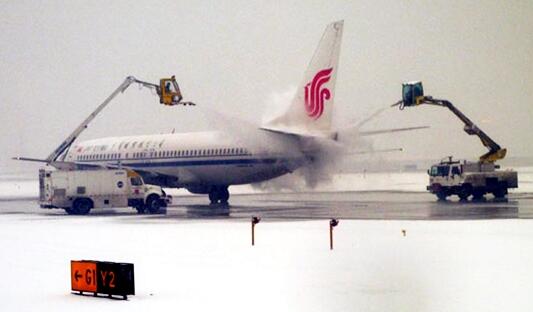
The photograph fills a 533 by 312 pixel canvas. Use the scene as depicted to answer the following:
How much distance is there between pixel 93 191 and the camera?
176ft

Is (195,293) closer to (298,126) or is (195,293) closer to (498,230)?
(498,230)

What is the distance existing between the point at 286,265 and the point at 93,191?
28995 mm

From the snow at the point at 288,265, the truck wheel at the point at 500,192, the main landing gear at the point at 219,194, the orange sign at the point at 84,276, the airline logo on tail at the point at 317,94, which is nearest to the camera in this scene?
the snow at the point at 288,265

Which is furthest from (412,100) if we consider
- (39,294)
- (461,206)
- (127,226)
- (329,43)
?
(39,294)

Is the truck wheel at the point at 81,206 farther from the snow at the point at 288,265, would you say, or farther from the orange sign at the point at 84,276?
the orange sign at the point at 84,276

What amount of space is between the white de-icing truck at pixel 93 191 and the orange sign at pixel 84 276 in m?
30.6

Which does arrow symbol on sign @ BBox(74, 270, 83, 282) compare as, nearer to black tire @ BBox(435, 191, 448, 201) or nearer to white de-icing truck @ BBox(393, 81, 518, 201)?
white de-icing truck @ BBox(393, 81, 518, 201)

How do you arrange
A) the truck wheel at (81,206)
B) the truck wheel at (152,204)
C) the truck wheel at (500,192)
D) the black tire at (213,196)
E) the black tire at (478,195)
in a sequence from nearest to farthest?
the truck wheel at (81,206)
the truck wheel at (152,204)
the black tire at (478,195)
the truck wheel at (500,192)
the black tire at (213,196)

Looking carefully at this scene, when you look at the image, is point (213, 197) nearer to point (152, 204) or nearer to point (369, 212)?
point (152, 204)

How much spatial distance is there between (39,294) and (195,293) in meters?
3.77

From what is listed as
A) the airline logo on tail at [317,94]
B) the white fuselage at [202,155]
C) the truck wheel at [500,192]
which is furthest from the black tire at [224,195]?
the truck wheel at [500,192]

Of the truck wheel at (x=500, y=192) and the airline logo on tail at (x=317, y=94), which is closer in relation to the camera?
the airline logo on tail at (x=317, y=94)

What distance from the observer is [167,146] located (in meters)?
66.0

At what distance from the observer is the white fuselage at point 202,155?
59.8 m
